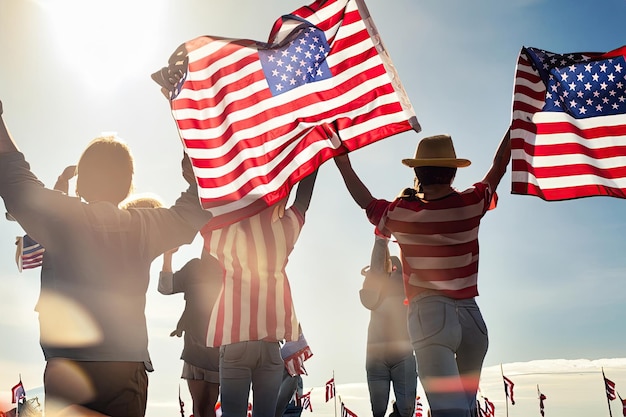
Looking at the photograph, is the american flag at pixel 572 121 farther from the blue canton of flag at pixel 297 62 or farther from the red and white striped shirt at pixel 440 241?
the blue canton of flag at pixel 297 62

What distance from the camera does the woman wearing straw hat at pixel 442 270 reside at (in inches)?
158

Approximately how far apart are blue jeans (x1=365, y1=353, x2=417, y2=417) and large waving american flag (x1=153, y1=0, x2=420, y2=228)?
4.32 m

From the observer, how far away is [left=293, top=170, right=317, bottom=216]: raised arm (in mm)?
4977

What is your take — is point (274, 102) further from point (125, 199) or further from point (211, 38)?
point (125, 199)

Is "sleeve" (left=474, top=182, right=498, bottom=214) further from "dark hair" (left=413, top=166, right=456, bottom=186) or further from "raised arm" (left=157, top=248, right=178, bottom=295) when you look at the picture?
"raised arm" (left=157, top=248, right=178, bottom=295)

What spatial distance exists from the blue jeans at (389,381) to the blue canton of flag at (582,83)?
4007 mm

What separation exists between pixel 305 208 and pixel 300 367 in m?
3.15

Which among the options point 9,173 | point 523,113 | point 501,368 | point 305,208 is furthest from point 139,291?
point 501,368

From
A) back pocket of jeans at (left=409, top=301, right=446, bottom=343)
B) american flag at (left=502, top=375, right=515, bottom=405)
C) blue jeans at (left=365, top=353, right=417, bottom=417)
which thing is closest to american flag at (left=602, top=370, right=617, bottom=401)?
american flag at (left=502, top=375, right=515, bottom=405)

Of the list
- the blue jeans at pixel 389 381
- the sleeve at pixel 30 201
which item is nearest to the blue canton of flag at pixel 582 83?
the blue jeans at pixel 389 381

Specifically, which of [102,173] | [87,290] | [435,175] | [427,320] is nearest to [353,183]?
[435,175]

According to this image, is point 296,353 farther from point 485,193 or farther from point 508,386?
point 508,386

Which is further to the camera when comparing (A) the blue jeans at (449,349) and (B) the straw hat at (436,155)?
(B) the straw hat at (436,155)

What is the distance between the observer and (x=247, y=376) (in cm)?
457
